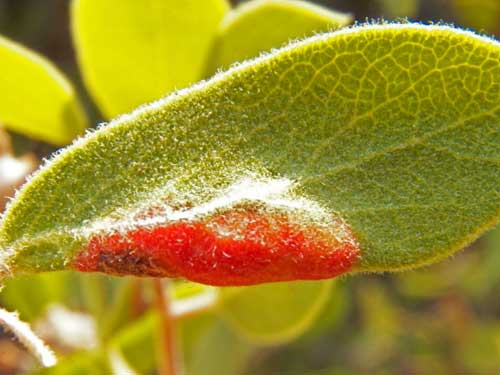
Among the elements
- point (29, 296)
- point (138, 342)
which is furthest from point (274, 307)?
point (29, 296)

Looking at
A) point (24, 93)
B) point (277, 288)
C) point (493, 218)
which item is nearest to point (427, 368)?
point (277, 288)

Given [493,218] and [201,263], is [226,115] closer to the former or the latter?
[201,263]

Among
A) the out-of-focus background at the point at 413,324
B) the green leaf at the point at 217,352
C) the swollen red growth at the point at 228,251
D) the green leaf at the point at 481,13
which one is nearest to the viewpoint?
the swollen red growth at the point at 228,251

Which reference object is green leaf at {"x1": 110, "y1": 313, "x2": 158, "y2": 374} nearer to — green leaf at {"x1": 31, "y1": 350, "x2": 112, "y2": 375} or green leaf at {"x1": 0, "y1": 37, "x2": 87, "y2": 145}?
green leaf at {"x1": 31, "y1": 350, "x2": 112, "y2": 375}

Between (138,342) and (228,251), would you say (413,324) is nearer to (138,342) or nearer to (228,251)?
(138,342)

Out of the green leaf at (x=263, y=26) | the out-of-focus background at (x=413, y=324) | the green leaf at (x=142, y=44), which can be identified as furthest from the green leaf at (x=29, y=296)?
the out-of-focus background at (x=413, y=324)

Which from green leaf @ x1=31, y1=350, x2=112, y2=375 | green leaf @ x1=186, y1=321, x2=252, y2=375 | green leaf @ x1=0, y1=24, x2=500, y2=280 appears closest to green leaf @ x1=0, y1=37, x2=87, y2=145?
green leaf @ x1=31, y1=350, x2=112, y2=375

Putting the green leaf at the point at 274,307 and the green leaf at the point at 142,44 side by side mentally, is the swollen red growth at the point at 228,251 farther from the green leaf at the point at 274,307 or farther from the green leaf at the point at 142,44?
the green leaf at the point at 274,307
